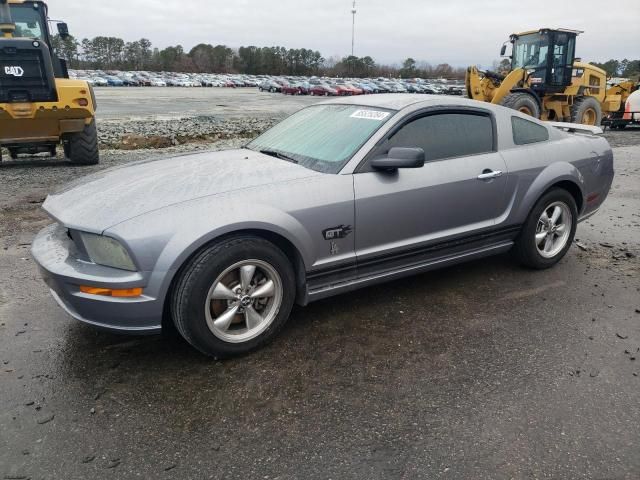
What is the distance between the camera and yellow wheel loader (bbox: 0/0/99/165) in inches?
347

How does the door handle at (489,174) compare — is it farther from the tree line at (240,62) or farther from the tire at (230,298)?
the tree line at (240,62)

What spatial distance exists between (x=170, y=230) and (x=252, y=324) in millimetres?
777

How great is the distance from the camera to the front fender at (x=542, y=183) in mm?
4211

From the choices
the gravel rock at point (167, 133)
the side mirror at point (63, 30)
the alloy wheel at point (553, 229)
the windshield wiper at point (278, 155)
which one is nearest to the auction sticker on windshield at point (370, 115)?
the windshield wiper at point (278, 155)

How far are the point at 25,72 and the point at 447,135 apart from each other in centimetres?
812

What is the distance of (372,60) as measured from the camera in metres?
120

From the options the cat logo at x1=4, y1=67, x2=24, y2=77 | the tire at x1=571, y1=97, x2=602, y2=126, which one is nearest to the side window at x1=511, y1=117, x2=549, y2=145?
the cat logo at x1=4, y1=67, x2=24, y2=77

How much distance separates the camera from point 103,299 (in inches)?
109

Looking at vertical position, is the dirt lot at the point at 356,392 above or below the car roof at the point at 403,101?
below

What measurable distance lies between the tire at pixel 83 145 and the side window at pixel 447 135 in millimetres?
7808

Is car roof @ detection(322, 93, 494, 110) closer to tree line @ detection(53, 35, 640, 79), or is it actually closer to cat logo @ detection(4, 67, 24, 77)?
cat logo @ detection(4, 67, 24, 77)

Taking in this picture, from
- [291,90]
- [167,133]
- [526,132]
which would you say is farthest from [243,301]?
[291,90]

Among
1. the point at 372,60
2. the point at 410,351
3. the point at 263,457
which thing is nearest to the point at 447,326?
the point at 410,351

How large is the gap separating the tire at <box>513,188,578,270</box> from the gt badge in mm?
1829
